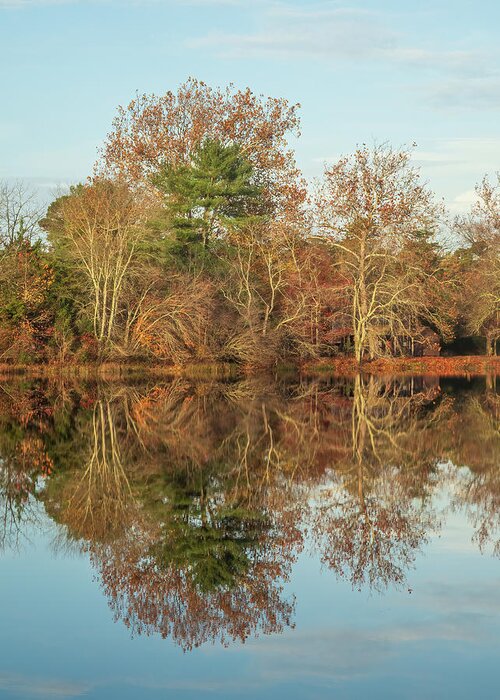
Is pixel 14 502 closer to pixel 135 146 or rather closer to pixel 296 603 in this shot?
pixel 296 603

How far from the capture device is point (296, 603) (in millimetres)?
8641

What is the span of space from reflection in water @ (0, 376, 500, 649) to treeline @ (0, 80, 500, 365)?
12.5 m

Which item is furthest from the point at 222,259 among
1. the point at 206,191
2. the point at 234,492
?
the point at 234,492

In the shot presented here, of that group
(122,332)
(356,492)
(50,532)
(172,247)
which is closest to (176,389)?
(122,332)

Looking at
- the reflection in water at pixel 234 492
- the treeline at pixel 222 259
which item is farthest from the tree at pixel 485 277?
the reflection in water at pixel 234 492

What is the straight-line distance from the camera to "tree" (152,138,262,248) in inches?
1721

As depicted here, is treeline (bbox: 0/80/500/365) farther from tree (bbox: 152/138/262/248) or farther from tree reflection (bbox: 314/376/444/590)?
tree reflection (bbox: 314/376/444/590)

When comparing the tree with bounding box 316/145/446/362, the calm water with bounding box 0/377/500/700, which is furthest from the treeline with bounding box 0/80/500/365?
the calm water with bounding box 0/377/500/700

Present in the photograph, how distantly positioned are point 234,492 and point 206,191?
1256 inches

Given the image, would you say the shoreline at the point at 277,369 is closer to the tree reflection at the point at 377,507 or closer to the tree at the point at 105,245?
the tree at the point at 105,245

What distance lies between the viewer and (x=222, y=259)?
43062 mm

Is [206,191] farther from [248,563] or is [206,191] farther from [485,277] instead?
[248,563]

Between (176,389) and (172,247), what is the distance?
11951 mm

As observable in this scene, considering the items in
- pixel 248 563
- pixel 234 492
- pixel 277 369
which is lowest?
pixel 248 563
